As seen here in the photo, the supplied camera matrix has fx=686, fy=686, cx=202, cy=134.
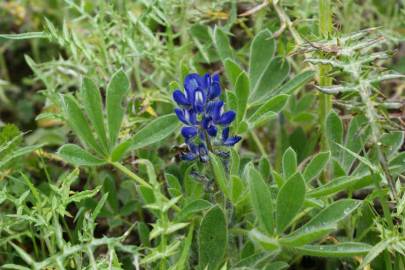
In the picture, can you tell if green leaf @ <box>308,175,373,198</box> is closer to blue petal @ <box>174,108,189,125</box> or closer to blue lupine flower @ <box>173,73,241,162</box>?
blue lupine flower @ <box>173,73,241,162</box>

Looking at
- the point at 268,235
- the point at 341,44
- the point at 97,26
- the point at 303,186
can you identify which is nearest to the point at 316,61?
the point at 341,44

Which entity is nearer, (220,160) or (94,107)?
(220,160)

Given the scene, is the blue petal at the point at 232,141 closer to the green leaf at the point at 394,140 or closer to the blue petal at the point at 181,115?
the blue petal at the point at 181,115

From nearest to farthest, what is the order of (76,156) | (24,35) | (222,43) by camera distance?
(76,156), (24,35), (222,43)

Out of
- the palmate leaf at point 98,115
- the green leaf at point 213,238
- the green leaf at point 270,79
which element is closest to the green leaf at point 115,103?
the palmate leaf at point 98,115

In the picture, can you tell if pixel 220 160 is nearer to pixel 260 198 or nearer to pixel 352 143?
pixel 260 198

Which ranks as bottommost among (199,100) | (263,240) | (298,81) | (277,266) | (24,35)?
(277,266)

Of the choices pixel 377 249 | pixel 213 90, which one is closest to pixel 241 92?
pixel 213 90
